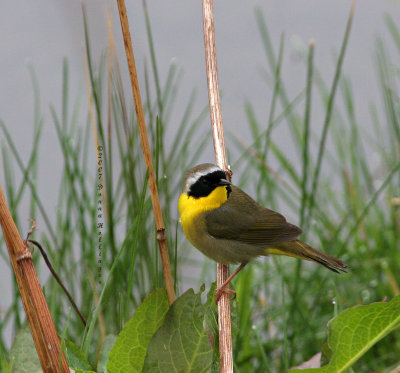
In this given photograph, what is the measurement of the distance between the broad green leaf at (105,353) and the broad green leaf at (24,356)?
0.56 ft

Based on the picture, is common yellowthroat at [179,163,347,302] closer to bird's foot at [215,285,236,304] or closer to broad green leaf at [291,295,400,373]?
bird's foot at [215,285,236,304]

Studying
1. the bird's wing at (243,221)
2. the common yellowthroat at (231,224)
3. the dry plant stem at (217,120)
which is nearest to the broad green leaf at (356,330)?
the dry plant stem at (217,120)

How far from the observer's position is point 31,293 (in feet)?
4.07

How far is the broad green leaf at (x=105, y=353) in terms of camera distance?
1.69 m

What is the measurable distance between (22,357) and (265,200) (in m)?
1.67

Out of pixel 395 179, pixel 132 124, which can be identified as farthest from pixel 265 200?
pixel 132 124

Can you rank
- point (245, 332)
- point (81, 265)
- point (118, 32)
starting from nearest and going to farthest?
point (118, 32) → point (245, 332) → point (81, 265)

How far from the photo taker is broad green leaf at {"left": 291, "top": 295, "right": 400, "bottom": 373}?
1.47 metres

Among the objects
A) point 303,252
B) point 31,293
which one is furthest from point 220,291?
point 31,293

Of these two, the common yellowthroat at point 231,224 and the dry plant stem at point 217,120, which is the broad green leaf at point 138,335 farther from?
the common yellowthroat at point 231,224

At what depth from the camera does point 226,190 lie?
2338 millimetres

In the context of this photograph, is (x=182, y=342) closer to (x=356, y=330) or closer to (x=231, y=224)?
(x=356, y=330)

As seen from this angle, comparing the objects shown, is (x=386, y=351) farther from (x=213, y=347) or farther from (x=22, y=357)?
(x=22, y=357)

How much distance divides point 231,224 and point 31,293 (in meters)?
1.22
